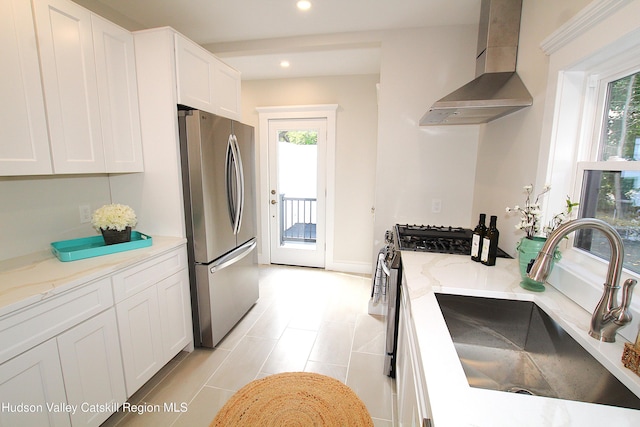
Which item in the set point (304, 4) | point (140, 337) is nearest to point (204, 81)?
point (304, 4)

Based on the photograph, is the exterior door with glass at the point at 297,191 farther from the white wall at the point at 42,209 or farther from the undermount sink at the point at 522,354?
the undermount sink at the point at 522,354

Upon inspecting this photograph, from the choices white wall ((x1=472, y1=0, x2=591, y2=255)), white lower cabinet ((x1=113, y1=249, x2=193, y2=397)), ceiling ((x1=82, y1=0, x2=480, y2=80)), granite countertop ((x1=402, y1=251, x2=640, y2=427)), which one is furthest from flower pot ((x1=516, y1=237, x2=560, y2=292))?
white lower cabinet ((x1=113, y1=249, x2=193, y2=397))

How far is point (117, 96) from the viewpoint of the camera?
184cm

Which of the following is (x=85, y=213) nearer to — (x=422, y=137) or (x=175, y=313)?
(x=175, y=313)

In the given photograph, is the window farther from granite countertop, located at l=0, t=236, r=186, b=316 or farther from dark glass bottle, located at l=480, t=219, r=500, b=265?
granite countertop, located at l=0, t=236, r=186, b=316

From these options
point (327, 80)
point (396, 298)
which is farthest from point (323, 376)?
point (327, 80)

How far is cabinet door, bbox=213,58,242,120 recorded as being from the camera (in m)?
2.39

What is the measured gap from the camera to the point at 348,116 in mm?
3650

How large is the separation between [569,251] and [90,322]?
95.5 inches

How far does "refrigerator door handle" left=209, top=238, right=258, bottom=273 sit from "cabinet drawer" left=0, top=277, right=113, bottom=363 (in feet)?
2.53

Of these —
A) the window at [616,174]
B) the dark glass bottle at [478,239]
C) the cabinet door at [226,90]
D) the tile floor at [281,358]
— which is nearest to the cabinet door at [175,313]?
the tile floor at [281,358]

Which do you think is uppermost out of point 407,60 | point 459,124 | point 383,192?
point 407,60

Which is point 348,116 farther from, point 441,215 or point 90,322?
point 90,322

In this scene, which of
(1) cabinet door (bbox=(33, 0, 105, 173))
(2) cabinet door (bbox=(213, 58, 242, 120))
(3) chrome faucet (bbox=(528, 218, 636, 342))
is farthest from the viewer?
(2) cabinet door (bbox=(213, 58, 242, 120))
